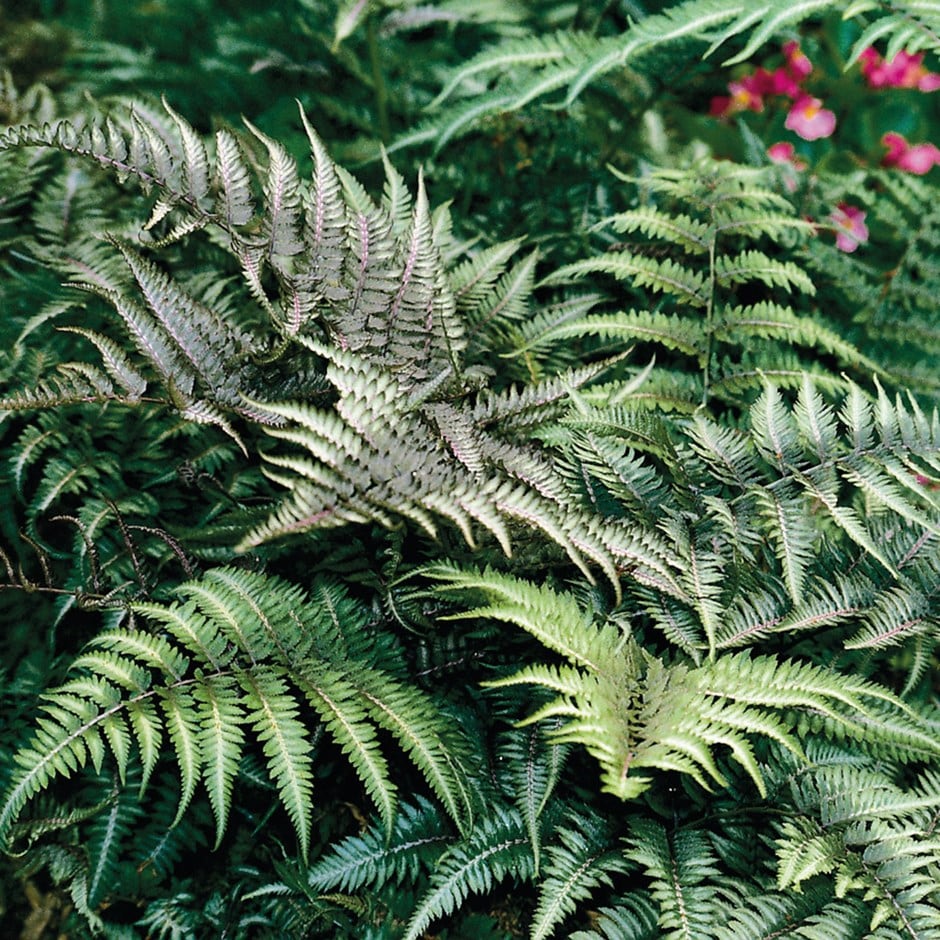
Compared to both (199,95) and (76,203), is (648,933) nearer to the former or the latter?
(76,203)

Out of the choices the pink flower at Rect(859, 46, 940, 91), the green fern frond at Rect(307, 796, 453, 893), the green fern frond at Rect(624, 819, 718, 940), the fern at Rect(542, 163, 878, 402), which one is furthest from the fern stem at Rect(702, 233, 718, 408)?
the pink flower at Rect(859, 46, 940, 91)

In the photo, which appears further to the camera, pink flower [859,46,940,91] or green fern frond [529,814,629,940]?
pink flower [859,46,940,91]

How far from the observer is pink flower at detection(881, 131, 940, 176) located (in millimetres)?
2967

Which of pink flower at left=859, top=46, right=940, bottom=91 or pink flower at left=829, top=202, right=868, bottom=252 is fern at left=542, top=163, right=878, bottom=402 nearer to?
pink flower at left=829, top=202, right=868, bottom=252

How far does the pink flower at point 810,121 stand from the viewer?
9.99 ft

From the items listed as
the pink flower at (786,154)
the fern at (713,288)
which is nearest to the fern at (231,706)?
the fern at (713,288)

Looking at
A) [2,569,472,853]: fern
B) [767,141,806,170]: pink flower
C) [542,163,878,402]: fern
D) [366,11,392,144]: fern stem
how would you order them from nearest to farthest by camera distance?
[2,569,472,853]: fern, [542,163,878,402]: fern, [366,11,392,144]: fern stem, [767,141,806,170]: pink flower

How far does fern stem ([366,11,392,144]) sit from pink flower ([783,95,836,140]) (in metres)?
1.54

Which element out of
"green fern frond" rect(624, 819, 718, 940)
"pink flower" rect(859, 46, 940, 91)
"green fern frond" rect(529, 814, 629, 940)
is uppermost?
"pink flower" rect(859, 46, 940, 91)

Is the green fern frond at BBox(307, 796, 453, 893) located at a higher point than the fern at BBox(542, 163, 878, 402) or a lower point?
lower

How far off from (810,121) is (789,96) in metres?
0.26

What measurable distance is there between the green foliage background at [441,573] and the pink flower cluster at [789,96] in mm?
753

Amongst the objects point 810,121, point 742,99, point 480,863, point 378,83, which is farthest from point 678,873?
point 742,99

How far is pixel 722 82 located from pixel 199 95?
1.93 m
